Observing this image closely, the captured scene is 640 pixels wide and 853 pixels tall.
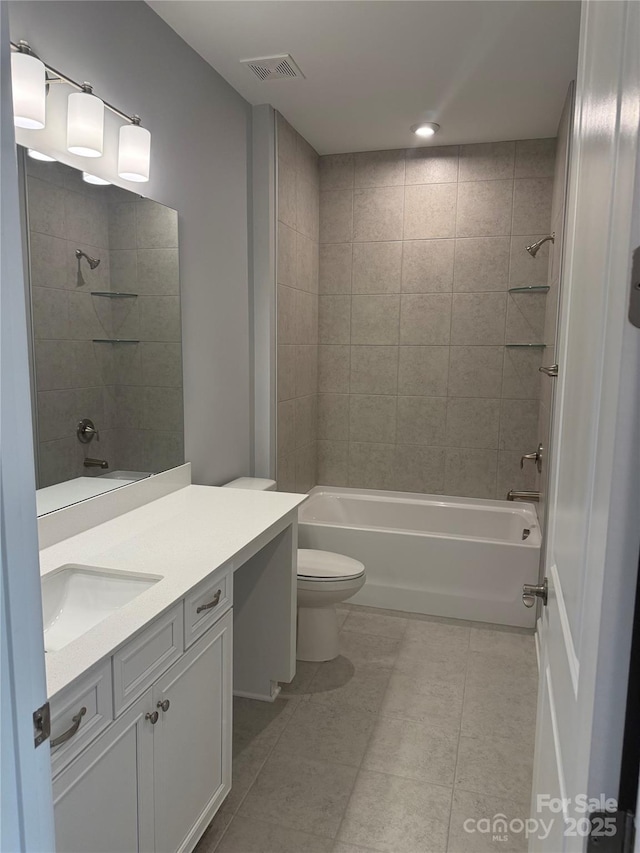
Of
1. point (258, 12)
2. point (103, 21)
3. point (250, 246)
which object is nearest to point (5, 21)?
point (103, 21)

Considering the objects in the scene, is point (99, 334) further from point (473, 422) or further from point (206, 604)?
point (473, 422)

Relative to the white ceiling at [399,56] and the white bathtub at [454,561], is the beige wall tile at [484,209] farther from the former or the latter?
the white bathtub at [454,561]

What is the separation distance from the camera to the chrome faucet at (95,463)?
1.92 metres

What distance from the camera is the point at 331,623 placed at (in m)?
2.77

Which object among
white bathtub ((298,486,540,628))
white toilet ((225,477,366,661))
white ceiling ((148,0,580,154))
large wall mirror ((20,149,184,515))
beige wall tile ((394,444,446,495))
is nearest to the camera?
large wall mirror ((20,149,184,515))

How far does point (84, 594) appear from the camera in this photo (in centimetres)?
156

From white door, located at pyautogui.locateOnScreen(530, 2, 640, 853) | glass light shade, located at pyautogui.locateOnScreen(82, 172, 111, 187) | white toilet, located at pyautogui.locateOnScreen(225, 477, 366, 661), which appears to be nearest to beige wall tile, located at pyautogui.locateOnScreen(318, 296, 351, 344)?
white toilet, located at pyautogui.locateOnScreen(225, 477, 366, 661)

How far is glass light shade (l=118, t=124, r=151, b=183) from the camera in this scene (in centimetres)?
198

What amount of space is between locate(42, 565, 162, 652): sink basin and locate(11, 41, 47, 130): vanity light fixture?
1179mm

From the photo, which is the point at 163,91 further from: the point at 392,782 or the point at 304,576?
the point at 392,782

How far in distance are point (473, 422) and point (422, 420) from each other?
1.07 feet

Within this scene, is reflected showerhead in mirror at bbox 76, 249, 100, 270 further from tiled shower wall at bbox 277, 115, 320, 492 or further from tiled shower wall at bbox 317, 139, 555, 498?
tiled shower wall at bbox 317, 139, 555, 498

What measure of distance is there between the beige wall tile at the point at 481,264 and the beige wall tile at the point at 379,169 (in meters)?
0.58

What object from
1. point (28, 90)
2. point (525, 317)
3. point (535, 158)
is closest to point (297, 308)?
point (525, 317)
